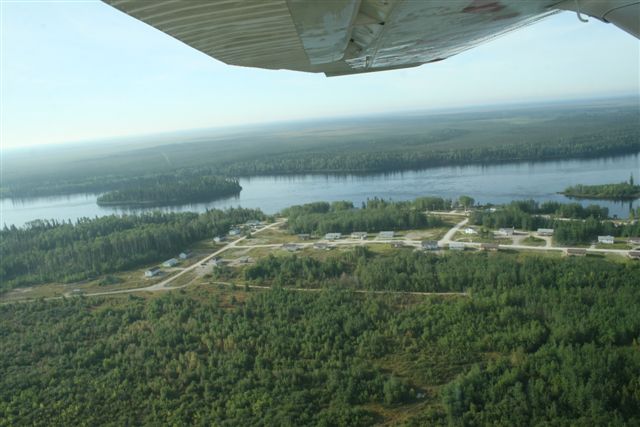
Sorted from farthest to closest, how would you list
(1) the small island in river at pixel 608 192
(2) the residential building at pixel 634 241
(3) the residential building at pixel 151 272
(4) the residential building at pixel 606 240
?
(1) the small island in river at pixel 608 192 < (3) the residential building at pixel 151 272 < (4) the residential building at pixel 606 240 < (2) the residential building at pixel 634 241

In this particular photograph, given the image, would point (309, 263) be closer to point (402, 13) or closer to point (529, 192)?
point (402, 13)

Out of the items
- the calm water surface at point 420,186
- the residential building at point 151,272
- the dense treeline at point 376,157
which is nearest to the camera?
the residential building at point 151,272

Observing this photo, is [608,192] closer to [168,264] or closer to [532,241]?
[532,241]

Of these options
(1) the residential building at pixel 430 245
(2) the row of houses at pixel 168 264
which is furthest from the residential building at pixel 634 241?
(2) the row of houses at pixel 168 264

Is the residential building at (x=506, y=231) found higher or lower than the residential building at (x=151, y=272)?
higher

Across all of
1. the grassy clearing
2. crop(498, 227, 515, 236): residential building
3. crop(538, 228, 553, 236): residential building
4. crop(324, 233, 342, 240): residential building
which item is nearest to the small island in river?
crop(538, 228, 553, 236): residential building

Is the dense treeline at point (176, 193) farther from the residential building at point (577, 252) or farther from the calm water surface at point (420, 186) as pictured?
the residential building at point (577, 252)

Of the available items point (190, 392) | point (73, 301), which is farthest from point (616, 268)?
point (73, 301)

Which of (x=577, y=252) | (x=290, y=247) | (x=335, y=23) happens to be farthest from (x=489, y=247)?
(x=335, y=23)
